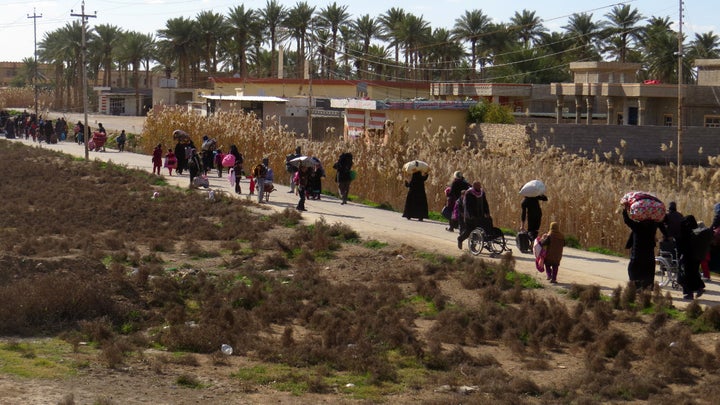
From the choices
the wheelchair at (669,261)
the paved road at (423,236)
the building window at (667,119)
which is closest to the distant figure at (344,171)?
the paved road at (423,236)

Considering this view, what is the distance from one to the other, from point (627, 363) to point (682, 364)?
2.23ft

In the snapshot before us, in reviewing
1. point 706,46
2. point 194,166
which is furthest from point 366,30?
point 194,166

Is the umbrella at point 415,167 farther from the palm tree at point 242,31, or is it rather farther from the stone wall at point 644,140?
the palm tree at point 242,31

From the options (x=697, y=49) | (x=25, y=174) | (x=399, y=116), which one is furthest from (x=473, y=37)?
(x=25, y=174)

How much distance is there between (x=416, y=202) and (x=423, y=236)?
3.06m

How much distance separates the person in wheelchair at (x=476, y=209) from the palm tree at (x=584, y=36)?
52070mm

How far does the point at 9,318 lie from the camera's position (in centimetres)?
1518

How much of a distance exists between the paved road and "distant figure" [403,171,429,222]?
10.0 inches

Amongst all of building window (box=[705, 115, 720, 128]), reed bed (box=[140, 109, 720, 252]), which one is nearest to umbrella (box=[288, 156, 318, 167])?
reed bed (box=[140, 109, 720, 252])

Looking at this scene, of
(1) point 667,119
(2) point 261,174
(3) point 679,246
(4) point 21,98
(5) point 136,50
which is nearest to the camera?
(3) point 679,246

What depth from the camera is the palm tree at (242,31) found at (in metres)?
82.1

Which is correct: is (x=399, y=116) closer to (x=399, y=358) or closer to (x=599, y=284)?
(x=599, y=284)

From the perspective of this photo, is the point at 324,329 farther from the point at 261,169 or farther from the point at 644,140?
the point at 644,140

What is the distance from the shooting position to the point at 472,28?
76.9m
